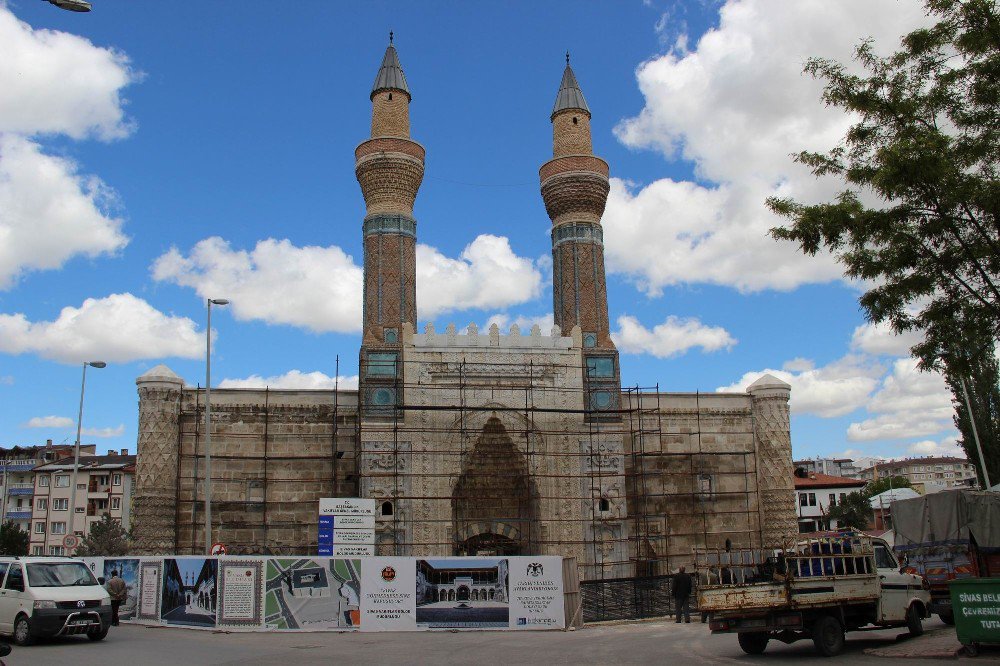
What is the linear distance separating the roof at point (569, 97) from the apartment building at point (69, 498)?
129 ft

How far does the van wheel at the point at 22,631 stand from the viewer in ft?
46.3

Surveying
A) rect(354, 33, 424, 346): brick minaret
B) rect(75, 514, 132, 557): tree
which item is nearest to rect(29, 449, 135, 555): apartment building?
rect(75, 514, 132, 557): tree

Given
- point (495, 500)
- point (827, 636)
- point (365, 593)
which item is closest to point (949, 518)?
point (827, 636)

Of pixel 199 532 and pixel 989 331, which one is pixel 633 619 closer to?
pixel 989 331

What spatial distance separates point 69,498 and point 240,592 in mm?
47893

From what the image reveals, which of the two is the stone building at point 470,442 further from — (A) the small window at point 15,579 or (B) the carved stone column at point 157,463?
(A) the small window at point 15,579

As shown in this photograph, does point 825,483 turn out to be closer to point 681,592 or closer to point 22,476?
point 681,592

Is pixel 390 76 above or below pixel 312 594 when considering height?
above

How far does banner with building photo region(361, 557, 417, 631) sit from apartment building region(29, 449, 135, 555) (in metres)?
44.6

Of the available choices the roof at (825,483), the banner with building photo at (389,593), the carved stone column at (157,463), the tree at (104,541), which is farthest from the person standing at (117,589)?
the roof at (825,483)

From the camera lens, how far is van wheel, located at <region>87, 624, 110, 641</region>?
14.6m

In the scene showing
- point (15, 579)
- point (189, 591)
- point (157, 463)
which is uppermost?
point (157, 463)

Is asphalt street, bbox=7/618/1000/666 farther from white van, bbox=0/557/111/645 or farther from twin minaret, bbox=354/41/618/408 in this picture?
twin minaret, bbox=354/41/618/408

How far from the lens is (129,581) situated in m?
19.0
